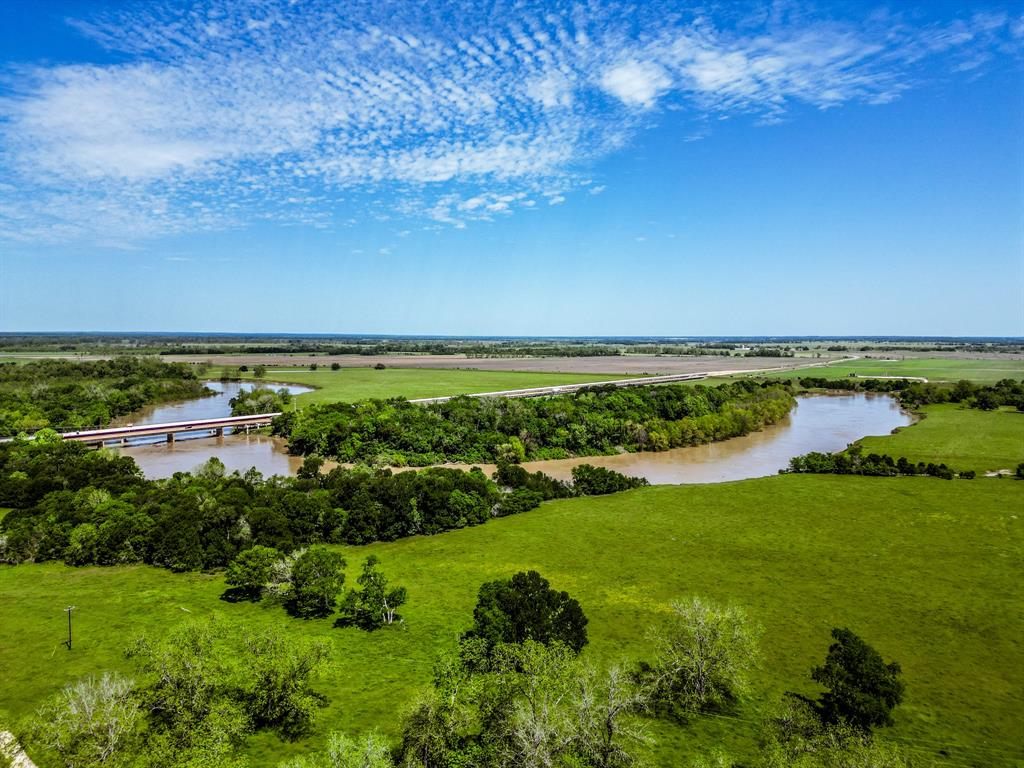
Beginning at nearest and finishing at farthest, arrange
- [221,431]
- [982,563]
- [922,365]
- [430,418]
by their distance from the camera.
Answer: [982,563], [430,418], [221,431], [922,365]

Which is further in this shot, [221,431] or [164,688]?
[221,431]

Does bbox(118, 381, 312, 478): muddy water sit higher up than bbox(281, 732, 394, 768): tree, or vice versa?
bbox(281, 732, 394, 768): tree

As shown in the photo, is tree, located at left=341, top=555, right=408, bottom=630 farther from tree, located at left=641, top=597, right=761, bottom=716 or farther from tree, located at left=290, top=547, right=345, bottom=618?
tree, located at left=641, top=597, right=761, bottom=716

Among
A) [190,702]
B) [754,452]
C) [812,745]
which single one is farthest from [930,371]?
[190,702]

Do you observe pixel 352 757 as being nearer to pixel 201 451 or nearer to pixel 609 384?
pixel 201 451

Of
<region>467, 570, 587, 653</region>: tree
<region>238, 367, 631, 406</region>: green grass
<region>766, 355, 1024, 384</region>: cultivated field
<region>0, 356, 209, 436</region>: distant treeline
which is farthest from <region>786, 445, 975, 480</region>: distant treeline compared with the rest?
<region>766, 355, 1024, 384</region>: cultivated field

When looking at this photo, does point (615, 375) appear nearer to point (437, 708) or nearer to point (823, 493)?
point (823, 493)

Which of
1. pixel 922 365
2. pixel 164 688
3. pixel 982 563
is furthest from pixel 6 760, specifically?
pixel 922 365
